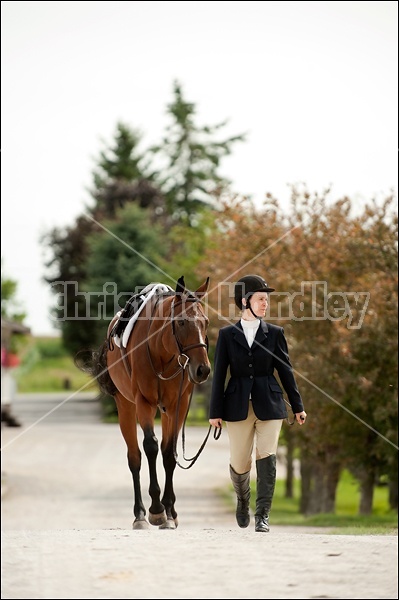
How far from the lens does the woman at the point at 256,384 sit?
902 cm

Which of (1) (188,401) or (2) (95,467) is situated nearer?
(1) (188,401)

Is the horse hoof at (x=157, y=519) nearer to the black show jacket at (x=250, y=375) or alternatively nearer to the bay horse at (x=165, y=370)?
the bay horse at (x=165, y=370)

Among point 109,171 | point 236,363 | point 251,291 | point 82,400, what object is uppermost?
point 109,171

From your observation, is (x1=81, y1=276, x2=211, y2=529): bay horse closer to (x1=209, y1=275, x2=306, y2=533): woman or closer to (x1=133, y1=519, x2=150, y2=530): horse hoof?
(x1=133, y1=519, x2=150, y2=530): horse hoof

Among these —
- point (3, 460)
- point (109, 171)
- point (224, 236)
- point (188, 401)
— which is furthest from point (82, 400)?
point (188, 401)

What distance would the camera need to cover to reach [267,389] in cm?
903

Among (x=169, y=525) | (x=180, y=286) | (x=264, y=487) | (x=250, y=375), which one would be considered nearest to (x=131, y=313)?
(x=180, y=286)

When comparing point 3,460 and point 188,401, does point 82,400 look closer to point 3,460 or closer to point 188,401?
point 3,460

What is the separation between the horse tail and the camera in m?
11.8

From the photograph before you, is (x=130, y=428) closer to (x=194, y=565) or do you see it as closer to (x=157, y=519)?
(x=157, y=519)

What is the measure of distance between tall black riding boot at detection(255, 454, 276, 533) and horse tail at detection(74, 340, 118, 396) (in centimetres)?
295

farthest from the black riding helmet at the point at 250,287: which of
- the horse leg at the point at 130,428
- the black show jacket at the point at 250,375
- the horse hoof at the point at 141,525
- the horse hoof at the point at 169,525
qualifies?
the horse leg at the point at 130,428

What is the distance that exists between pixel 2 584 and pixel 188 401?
11.0 ft

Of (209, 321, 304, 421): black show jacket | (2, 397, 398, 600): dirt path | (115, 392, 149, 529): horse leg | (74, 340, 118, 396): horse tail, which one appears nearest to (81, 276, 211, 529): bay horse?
(209, 321, 304, 421): black show jacket
